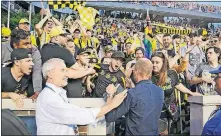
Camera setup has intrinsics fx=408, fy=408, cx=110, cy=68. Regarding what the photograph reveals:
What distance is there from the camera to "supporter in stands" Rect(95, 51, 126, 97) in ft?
13.1

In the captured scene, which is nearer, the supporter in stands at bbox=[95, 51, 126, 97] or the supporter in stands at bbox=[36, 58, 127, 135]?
the supporter in stands at bbox=[36, 58, 127, 135]

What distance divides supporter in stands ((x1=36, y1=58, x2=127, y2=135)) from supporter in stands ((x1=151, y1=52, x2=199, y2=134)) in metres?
1.34

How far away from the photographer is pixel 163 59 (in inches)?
143

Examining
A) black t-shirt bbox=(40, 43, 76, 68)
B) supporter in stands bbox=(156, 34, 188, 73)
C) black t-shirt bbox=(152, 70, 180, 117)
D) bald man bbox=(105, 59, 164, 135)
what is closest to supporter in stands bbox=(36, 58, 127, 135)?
bald man bbox=(105, 59, 164, 135)

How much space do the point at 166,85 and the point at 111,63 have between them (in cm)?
68

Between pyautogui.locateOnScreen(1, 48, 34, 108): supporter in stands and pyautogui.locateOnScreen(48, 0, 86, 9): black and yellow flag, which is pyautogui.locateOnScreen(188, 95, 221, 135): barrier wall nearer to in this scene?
pyautogui.locateOnScreen(1, 48, 34, 108): supporter in stands

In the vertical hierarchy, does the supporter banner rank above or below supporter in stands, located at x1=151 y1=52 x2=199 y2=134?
above

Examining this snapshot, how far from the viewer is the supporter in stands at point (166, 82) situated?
359 centimetres

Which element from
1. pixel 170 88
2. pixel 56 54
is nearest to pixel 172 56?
Result: pixel 170 88

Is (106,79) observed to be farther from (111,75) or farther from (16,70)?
(16,70)

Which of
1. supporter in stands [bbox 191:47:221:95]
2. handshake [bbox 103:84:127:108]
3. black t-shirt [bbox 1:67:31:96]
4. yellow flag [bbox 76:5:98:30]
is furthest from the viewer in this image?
yellow flag [bbox 76:5:98:30]

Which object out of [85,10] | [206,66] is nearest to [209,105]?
[206,66]

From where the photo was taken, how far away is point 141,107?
8.27 ft

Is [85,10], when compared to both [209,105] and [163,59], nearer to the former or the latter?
[163,59]
